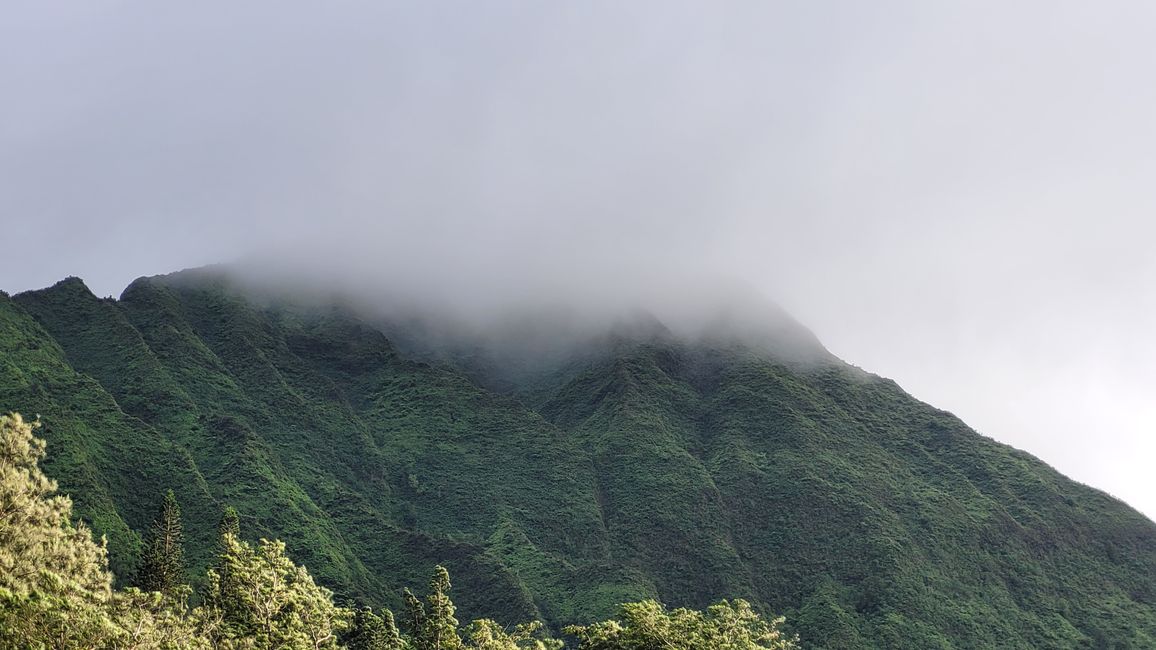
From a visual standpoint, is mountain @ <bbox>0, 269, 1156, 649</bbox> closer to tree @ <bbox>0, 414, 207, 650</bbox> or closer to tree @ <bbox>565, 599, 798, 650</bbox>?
tree @ <bbox>0, 414, 207, 650</bbox>

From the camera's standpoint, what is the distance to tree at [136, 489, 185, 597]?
85062mm

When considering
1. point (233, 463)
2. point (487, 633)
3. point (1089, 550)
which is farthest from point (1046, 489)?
point (487, 633)

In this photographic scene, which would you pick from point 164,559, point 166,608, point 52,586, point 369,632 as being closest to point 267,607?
point 166,608

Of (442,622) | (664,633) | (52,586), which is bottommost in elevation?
(442,622)

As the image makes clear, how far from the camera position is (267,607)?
44531 millimetres

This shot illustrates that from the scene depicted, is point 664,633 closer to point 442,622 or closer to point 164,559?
point 442,622

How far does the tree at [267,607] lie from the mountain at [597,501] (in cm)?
7681

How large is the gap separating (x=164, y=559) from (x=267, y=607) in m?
52.4

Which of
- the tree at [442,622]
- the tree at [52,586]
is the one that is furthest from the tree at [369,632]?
the tree at [52,586]

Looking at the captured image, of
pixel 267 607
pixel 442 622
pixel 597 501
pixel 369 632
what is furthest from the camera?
pixel 597 501

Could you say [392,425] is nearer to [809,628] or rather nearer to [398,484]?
[398,484]

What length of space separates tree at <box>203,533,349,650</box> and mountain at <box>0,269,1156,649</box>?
76.8 meters

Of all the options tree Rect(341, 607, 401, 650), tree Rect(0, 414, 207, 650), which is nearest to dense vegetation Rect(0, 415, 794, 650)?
tree Rect(0, 414, 207, 650)

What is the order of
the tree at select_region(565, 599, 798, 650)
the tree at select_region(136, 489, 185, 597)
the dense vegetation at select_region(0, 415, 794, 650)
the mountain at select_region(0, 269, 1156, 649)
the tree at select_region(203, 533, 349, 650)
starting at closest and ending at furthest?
1. the dense vegetation at select_region(0, 415, 794, 650)
2. the tree at select_region(203, 533, 349, 650)
3. the tree at select_region(565, 599, 798, 650)
4. the tree at select_region(136, 489, 185, 597)
5. the mountain at select_region(0, 269, 1156, 649)
